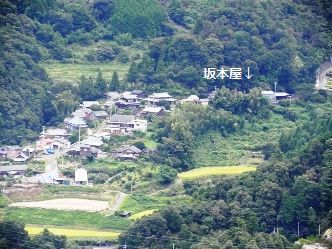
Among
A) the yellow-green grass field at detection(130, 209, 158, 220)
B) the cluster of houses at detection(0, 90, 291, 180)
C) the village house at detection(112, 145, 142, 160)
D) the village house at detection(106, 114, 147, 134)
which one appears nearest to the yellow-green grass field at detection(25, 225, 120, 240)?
the yellow-green grass field at detection(130, 209, 158, 220)

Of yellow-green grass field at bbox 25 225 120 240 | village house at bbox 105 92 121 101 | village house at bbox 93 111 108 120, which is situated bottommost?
yellow-green grass field at bbox 25 225 120 240

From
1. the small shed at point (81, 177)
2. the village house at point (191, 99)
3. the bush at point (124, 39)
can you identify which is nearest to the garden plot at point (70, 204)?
the small shed at point (81, 177)

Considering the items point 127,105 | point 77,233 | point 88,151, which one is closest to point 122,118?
point 127,105

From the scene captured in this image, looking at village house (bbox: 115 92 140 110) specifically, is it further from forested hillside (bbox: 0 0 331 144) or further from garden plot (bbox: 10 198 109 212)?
garden plot (bbox: 10 198 109 212)

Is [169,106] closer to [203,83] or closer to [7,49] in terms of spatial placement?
[203,83]

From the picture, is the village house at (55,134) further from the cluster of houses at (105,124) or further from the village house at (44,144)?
the village house at (44,144)

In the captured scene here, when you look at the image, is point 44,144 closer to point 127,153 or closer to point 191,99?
point 127,153

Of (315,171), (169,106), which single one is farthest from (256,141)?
(315,171)
